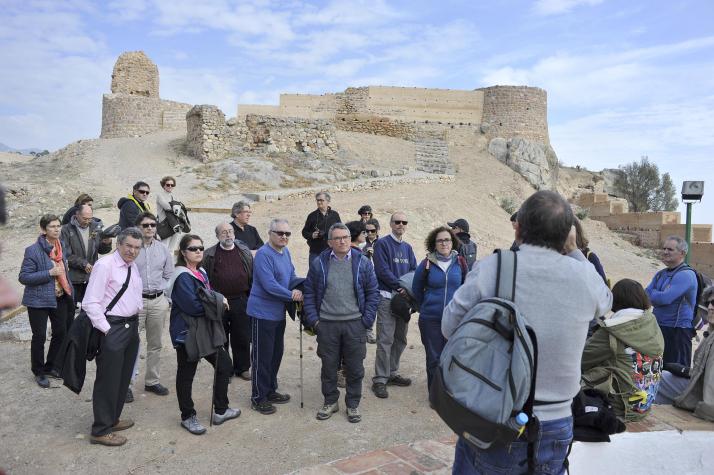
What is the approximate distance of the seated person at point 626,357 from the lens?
380cm

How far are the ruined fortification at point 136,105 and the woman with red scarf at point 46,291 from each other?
24779 millimetres

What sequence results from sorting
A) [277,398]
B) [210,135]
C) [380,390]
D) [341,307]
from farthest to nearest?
[210,135] → [380,390] → [277,398] → [341,307]

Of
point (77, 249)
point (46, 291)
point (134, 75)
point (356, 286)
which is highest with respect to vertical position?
point (134, 75)

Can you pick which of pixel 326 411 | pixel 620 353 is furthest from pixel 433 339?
pixel 620 353

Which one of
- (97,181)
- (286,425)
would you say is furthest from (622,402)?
(97,181)

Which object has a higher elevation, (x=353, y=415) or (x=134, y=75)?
(x=134, y=75)

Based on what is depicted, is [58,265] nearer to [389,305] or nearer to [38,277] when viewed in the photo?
[38,277]

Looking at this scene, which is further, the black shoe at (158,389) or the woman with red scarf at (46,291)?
the black shoe at (158,389)

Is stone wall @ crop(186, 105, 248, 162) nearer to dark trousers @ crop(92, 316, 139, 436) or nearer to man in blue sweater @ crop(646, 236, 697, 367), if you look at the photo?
dark trousers @ crop(92, 316, 139, 436)

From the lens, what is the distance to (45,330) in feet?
18.0

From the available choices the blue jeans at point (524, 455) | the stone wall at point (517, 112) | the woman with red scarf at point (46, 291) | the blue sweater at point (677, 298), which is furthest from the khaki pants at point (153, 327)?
the stone wall at point (517, 112)

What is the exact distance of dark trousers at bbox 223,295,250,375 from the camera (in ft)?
17.9

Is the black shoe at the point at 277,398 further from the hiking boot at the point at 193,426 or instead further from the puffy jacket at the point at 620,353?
the puffy jacket at the point at 620,353

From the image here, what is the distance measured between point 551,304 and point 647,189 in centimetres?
4114
